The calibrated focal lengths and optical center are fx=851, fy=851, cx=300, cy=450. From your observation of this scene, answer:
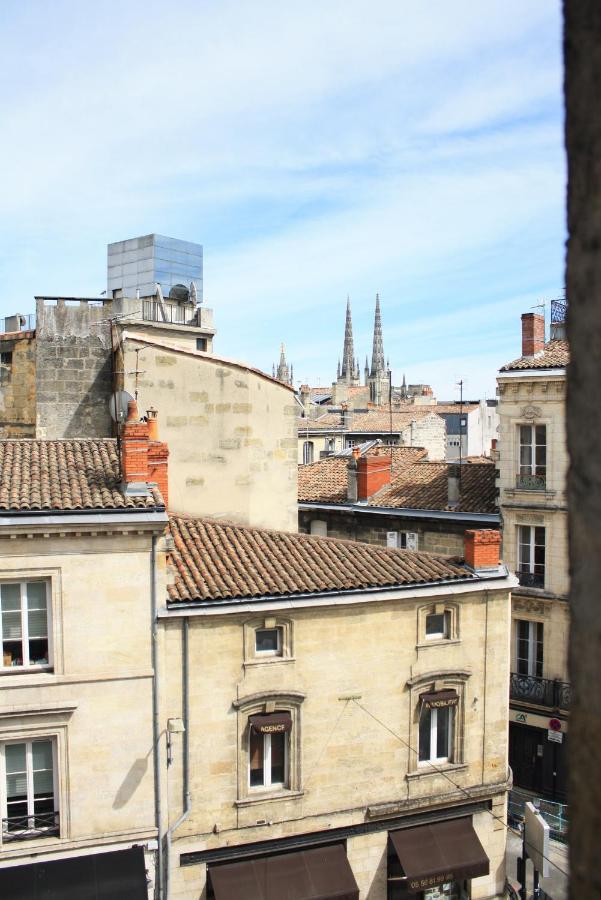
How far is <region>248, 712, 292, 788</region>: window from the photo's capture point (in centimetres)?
1664

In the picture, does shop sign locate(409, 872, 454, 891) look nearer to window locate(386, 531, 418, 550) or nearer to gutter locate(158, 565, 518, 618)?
gutter locate(158, 565, 518, 618)

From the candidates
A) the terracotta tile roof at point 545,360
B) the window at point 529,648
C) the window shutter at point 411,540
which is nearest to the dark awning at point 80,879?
the window shutter at point 411,540

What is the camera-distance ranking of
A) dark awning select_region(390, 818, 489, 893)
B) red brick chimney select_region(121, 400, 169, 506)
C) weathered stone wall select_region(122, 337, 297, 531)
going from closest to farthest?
red brick chimney select_region(121, 400, 169, 506)
dark awning select_region(390, 818, 489, 893)
weathered stone wall select_region(122, 337, 297, 531)

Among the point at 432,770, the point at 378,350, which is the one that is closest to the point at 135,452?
the point at 432,770

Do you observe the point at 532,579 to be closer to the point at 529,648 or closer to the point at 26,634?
the point at 529,648

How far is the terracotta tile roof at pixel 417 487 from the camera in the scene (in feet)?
96.2

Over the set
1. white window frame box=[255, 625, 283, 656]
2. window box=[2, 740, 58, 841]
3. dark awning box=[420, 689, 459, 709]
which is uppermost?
white window frame box=[255, 625, 283, 656]

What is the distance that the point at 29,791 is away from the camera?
49.7 ft

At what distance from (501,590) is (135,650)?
26.7ft

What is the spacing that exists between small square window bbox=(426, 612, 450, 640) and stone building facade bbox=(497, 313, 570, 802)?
31.5 feet

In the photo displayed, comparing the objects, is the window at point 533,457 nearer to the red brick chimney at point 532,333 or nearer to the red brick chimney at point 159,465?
the red brick chimney at point 532,333

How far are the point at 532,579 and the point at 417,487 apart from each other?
5401 millimetres

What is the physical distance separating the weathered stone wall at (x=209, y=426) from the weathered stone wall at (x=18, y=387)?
11.8ft

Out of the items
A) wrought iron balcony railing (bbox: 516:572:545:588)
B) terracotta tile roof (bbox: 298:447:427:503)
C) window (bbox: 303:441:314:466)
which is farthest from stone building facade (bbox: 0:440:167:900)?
window (bbox: 303:441:314:466)
